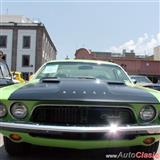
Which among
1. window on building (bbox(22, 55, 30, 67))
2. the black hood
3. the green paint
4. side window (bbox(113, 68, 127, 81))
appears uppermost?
window on building (bbox(22, 55, 30, 67))

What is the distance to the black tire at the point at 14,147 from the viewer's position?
551 cm

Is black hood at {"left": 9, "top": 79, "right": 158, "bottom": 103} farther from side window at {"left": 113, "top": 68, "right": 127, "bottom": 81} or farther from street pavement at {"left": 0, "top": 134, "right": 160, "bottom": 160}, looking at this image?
side window at {"left": 113, "top": 68, "right": 127, "bottom": 81}

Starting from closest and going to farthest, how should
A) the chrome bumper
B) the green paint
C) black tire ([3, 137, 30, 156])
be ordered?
1. the chrome bumper
2. the green paint
3. black tire ([3, 137, 30, 156])

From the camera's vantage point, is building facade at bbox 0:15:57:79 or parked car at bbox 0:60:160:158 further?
building facade at bbox 0:15:57:79

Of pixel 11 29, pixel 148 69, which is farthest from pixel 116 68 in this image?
pixel 11 29

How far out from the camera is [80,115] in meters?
4.79

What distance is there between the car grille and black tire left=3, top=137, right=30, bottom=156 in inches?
32.4

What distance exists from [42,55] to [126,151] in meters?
60.2

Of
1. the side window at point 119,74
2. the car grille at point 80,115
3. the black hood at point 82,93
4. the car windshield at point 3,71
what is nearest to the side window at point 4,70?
the car windshield at point 3,71

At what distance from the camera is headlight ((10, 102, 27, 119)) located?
4.88 m

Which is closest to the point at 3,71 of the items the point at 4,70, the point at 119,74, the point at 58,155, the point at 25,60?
the point at 4,70

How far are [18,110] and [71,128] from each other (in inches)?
26.8

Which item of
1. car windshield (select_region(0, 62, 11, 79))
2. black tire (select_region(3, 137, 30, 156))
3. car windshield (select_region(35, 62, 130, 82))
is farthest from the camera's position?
car windshield (select_region(0, 62, 11, 79))

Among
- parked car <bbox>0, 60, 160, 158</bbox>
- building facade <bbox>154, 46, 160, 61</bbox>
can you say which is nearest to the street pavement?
parked car <bbox>0, 60, 160, 158</bbox>
